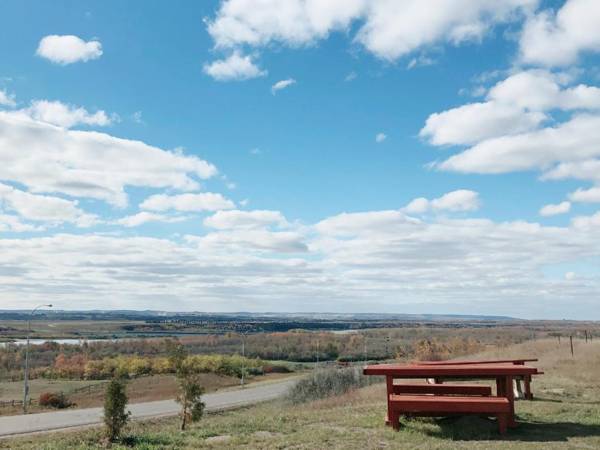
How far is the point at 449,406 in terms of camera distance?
31.4 ft

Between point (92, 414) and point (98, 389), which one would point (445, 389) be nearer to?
point (92, 414)

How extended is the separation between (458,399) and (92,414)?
88.8 ft

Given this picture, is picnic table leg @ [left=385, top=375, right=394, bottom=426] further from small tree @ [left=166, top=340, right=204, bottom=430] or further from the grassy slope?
small tree @ [left=166, top=340, right=204, bottom=430]

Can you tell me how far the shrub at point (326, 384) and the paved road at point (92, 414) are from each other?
2535 millimetres

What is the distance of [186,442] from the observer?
932 centimetres

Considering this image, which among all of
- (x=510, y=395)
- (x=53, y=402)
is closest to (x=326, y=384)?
(x=53, y=402)

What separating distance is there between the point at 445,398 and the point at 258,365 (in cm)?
6183

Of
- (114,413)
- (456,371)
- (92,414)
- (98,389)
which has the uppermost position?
(456,371)

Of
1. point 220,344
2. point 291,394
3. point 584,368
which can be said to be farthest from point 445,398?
point 220,344

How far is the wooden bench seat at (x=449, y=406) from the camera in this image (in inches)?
371

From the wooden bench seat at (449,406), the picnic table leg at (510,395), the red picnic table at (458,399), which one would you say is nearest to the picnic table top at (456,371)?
the red picnic table at (458,399)

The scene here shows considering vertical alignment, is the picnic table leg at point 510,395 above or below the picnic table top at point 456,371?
below

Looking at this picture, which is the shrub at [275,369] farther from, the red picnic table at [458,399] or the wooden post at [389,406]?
the red picnic table at [458,399]

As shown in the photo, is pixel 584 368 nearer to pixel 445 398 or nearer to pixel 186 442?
pixel 445 398
